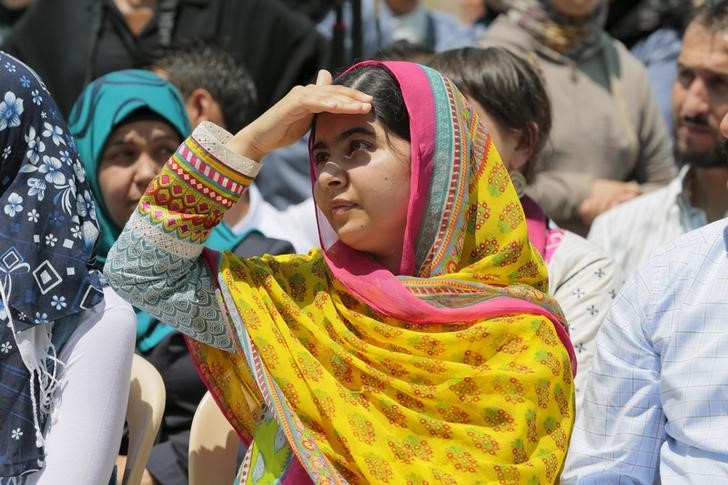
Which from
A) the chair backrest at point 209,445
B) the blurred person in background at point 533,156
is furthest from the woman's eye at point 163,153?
the chair backrest at point 209,445

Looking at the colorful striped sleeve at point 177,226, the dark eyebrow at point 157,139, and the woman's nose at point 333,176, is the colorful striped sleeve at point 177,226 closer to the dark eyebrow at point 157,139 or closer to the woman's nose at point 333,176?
the woman's nose at point 333,176

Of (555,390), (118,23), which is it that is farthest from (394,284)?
(118,23)

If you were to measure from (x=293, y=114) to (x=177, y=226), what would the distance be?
0.35 metres

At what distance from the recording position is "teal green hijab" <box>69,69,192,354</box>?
3.78 metres

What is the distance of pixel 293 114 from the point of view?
8.59ft

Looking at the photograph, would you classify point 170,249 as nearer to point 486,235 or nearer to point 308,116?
point 308,116

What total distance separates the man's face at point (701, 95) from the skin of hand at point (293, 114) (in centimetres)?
201

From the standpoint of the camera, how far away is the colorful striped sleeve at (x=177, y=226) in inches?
101

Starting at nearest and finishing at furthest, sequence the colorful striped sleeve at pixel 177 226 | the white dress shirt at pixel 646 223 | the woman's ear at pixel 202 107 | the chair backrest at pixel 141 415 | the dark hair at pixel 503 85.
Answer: the colorful striped sleeve at pixel 177 226, the chair backrest at pixel 141 415, the dark hair at pixel 503 85, the white dress shirt at pixel 646 223, the woman's ear at pixel 202 107

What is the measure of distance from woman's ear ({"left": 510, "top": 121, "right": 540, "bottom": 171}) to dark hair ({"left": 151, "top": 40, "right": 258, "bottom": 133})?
142cm

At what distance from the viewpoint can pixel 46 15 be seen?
5488 millimetres

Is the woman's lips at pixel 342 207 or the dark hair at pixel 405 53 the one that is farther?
the dark hair at pixel 405 53

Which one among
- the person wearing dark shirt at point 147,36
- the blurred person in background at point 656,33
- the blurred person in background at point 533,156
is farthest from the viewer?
the blurred person in background at point 656,33

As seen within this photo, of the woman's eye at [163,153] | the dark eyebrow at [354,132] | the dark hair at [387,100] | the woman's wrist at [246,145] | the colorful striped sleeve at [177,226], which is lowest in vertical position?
the woman's eye at [163,153]
